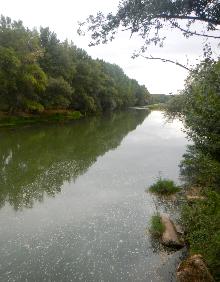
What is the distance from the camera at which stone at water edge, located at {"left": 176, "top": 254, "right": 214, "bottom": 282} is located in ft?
33.7

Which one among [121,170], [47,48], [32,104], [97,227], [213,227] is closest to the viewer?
[213,227]

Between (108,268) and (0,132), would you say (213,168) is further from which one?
(0,132)

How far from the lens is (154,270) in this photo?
12.4m

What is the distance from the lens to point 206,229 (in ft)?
39.3

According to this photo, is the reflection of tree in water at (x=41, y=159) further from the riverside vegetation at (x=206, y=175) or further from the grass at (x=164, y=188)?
the riverside vegetation at (x=206, y=175)

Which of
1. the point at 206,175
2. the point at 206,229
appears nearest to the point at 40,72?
the point at 206,175

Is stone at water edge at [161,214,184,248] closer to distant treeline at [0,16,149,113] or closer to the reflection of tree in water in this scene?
the reflection of tree in water

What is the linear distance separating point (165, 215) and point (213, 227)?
5029 mm

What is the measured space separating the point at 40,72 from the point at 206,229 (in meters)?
49.5

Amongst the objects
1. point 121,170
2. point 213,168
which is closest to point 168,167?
point 121,170

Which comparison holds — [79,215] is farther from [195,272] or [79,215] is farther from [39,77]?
[39,77]

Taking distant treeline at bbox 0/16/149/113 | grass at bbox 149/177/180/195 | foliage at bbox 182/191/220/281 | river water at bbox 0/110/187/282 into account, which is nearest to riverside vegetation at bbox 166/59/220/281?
foliage at bbox 182/191/220/281

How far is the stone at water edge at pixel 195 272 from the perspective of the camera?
33.7 feet

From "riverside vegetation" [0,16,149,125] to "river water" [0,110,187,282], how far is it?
2198 centimetres
